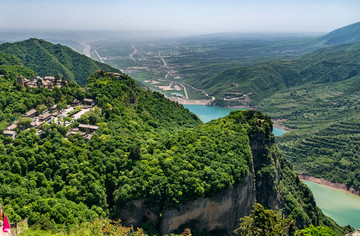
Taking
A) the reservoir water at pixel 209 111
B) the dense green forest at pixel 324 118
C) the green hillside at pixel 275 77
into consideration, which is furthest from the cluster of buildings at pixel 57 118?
the green hillside at pixel 275 77

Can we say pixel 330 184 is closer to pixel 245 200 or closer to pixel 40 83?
pixel 245 200

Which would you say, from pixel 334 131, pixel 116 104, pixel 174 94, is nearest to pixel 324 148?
pixel 334 131

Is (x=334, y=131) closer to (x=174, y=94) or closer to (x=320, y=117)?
(x=320, y=117)

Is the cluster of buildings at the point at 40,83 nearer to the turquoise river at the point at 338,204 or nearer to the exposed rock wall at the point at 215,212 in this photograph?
the exposed rock wall at the point at 215,212

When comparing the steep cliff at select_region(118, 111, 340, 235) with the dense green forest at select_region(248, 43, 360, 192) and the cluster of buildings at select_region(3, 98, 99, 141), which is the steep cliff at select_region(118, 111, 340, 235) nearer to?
the cluster of buildings at select_region(3, 98, 99, 141)

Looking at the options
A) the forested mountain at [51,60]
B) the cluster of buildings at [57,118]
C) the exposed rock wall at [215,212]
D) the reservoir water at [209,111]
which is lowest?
the reservoir water at [209,111]

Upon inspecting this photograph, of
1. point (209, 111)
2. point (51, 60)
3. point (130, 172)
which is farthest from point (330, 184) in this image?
point (51, 60)

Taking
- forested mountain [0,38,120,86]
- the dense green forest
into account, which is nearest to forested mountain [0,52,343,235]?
the dense green forest
